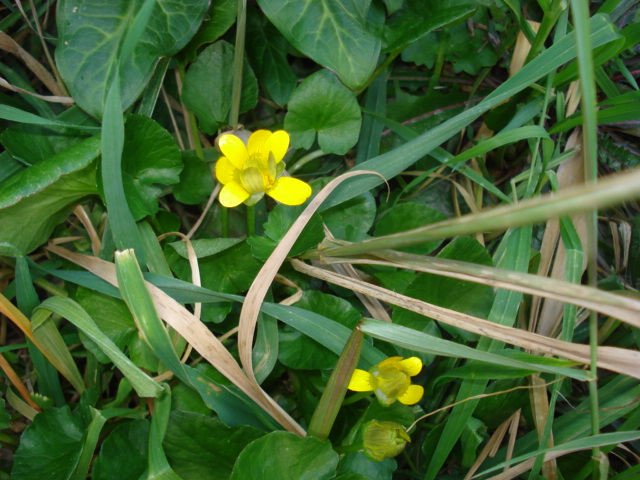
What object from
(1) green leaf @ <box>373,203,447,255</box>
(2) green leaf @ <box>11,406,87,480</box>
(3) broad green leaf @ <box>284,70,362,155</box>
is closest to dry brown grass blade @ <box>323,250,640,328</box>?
(1) green leaf @ <box>373,203,447,255</box>

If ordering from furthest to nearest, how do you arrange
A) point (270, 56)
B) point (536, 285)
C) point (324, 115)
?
point (270, 56) → point (324, 115) → point (536, 285)

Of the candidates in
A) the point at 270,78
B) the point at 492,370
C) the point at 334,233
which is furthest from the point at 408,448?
the point at 270,78

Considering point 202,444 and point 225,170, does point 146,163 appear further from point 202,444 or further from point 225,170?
point 202,444

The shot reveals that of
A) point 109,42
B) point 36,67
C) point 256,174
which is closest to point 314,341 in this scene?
point 256,174

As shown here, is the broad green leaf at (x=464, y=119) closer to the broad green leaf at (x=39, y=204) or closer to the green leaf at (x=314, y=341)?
the green leaf at (x=314, y=341)

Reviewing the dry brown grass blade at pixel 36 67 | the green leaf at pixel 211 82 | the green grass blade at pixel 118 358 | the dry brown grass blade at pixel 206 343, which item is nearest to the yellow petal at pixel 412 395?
the dry brown grass blade at pixel 206 343

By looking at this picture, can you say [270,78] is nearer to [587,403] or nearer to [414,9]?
[414,9]

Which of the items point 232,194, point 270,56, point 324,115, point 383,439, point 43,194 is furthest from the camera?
point 270,56
